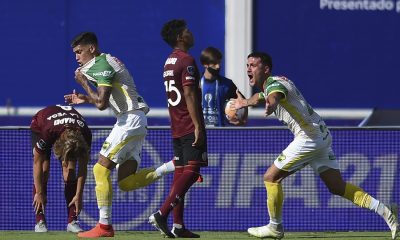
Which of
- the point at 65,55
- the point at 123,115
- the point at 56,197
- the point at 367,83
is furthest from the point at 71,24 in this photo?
the point at 123,115

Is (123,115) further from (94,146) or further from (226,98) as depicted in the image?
(226,98)

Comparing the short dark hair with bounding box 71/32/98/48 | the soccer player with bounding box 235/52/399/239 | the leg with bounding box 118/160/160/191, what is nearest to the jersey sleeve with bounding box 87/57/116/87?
the short dark hair with bounding box 71/32/98/48

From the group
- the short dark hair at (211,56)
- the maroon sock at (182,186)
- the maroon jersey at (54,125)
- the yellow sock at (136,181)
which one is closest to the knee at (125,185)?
the yellow sock at (136,181)

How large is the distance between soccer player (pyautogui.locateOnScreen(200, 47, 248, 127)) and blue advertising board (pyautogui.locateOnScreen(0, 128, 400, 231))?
3.83 ft

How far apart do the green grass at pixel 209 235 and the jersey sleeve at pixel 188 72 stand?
155cm

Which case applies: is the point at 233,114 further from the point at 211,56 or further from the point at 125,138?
the point at 211,56

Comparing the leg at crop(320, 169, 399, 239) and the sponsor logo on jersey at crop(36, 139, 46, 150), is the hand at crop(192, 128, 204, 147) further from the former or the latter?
the sponsor logo on jersey at crop(36, 139, 46, 150)

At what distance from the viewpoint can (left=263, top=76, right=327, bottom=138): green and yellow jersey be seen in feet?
37.5

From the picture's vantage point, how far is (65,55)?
62.2 feet

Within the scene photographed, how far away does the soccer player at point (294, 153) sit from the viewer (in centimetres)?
1146

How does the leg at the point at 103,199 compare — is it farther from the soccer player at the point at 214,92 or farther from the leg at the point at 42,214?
the soccer player at the point at 214,92

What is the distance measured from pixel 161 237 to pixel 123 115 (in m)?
1.23

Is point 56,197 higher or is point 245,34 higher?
point 245,34

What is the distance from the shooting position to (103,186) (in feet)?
38.6
